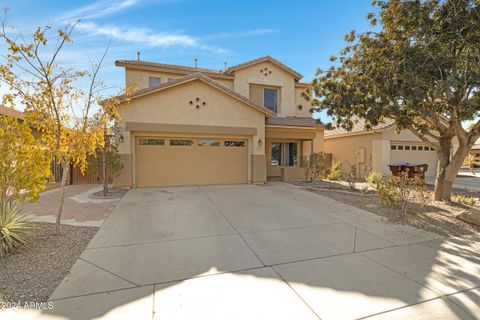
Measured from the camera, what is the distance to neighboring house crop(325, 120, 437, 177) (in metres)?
17.6

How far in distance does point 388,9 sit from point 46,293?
11320 mm

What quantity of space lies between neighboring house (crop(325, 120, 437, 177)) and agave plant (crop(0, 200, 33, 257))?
18.2 metres

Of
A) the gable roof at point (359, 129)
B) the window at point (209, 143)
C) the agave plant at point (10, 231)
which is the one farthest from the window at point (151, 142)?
the gable roof at point (359, 129)

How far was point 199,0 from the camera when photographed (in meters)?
9.70

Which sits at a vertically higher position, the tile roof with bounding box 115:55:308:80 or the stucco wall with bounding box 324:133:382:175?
the tile roof with bounding box 115:55:308:80

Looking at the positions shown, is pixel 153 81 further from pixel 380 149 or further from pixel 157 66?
pixel 380 149

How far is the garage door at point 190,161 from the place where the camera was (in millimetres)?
11969

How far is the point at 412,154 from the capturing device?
18969 millimetres

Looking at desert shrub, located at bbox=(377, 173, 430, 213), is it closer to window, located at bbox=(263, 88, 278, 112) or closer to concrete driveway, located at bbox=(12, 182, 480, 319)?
concrete driveway, located at bbox=(12, 182, 480, 319)

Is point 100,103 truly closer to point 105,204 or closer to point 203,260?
point 105,204

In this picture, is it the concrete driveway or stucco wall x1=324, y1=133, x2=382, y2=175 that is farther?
stucco wall x1=324, y1=133, x2=382, y2=175

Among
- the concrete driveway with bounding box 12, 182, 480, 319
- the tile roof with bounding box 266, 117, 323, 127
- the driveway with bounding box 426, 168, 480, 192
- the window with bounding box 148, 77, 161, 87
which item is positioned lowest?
the concrete driveway with bounding box 12, 182, 480, 319

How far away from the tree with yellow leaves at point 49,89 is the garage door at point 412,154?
1978 cm

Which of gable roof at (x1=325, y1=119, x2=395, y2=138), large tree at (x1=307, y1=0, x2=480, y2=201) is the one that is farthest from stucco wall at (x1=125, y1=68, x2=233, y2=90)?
gable roof at (x1=325, y1=119, x2=395, y2=138)
